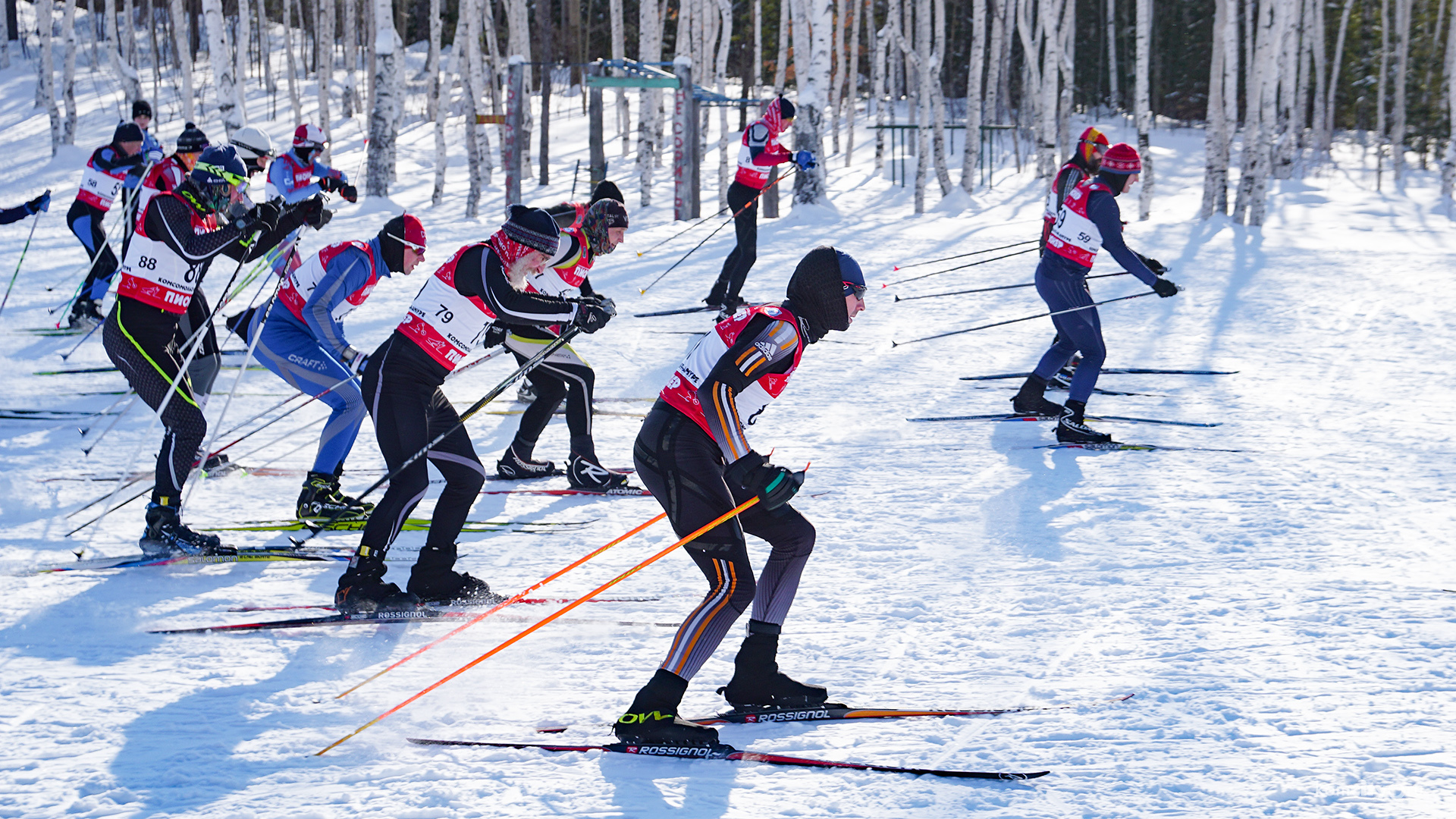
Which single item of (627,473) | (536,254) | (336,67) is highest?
(336,67)

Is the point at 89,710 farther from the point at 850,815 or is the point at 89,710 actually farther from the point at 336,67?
the point at 336,67

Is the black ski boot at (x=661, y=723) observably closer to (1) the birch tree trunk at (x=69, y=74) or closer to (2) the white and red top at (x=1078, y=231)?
(2) the white and red top at (x=1078, y=231)

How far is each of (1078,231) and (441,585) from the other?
4721mm

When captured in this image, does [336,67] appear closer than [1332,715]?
No

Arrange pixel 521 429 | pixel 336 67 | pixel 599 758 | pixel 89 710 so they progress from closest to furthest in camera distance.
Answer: pixel 599 758 → pixel 89 710 → pixel 521 429 → pixel 336 67

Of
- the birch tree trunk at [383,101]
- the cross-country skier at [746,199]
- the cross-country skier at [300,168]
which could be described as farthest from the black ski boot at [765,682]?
the birch tree trunk at [383,101]

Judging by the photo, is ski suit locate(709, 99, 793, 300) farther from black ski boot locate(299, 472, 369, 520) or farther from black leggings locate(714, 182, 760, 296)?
black ski boot locate(299, 472, 369, 520)

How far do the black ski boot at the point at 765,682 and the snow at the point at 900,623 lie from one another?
0.10 m

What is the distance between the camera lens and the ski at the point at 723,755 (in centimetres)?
329

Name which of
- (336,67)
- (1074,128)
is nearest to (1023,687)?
(1074,128)

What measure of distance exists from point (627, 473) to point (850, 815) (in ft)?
13.3

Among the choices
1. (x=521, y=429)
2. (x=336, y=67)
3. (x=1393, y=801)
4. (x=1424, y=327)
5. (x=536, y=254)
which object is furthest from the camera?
(x=336, y=67)

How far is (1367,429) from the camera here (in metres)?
7.36

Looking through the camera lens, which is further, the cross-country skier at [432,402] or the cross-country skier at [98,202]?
the cross-country skier at [98,202]
